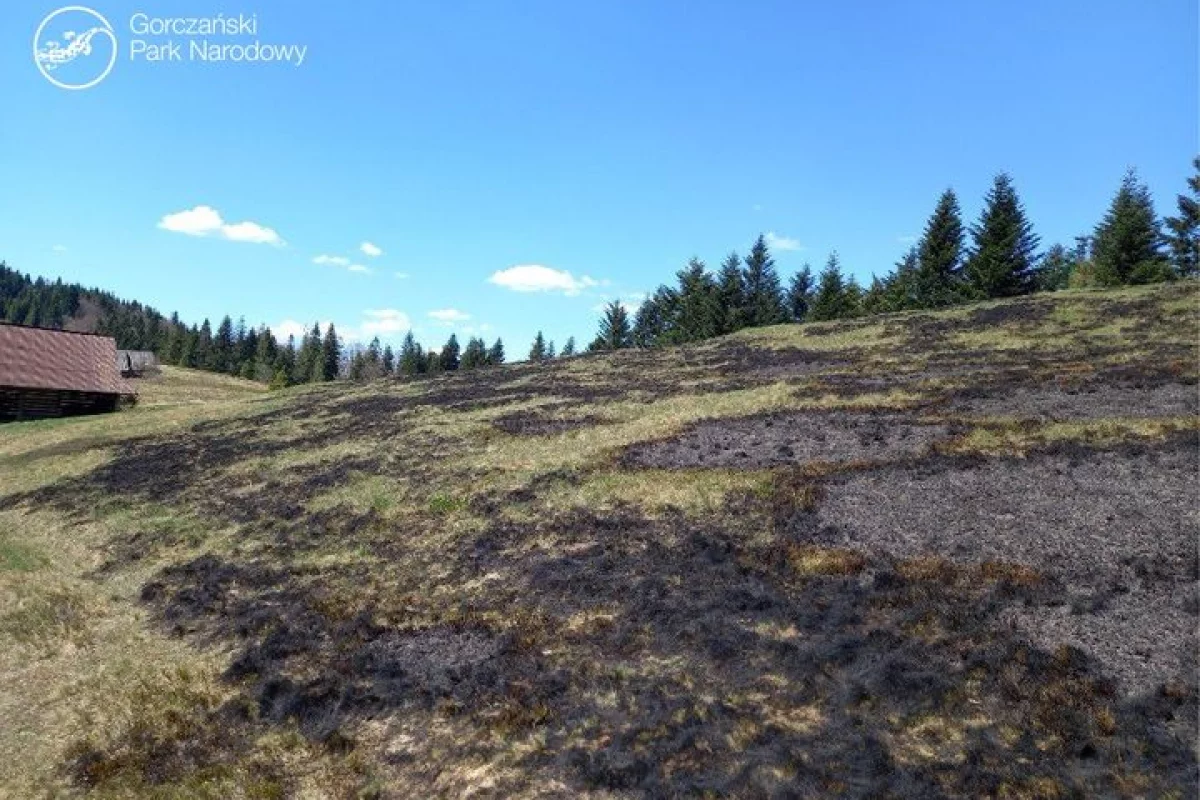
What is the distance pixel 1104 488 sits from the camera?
16.2m

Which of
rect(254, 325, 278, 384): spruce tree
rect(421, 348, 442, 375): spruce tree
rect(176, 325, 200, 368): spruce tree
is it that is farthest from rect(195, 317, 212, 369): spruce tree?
rect(421, 348, 442, 375): spruce tree

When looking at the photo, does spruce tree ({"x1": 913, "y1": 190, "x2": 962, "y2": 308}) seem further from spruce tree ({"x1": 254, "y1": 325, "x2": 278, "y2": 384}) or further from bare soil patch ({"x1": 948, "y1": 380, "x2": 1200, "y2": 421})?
spruce tree ({"x1": 254, "y1": 325, "x2": 278, "y2": 384})

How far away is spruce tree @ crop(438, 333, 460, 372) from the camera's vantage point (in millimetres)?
139000

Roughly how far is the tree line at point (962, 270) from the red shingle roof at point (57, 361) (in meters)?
64.6

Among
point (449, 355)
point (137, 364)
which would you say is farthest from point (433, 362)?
point (137, 364)

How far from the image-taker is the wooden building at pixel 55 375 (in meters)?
50.8

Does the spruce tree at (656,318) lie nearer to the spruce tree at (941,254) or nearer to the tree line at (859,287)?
the tree line at (859,287)

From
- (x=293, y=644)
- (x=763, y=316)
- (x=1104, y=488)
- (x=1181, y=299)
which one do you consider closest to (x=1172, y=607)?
(x=1104, y=488)

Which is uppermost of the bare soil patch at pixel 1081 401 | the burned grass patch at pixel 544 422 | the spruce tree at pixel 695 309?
the spruce tree at pixel 695 309

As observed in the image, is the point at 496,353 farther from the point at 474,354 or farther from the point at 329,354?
the point at 329,354

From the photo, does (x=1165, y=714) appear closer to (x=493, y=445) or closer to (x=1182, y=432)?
(x=1182, y=432)

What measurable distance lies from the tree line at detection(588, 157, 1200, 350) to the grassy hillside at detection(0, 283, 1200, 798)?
127ft

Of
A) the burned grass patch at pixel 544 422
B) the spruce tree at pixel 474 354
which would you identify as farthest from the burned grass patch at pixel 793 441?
the spruce tree at pixel 474 354

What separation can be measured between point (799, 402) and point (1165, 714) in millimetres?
21922
